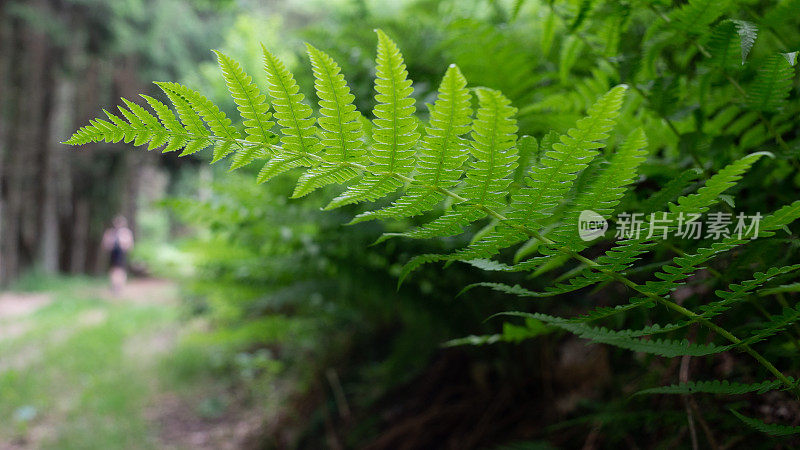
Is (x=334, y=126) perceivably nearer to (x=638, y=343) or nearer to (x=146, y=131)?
(x=146, y=131)

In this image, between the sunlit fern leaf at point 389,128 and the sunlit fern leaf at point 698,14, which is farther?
the sunlit fern leaf at point 698,14

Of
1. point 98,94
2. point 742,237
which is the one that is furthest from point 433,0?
point 98,94

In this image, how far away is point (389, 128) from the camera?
0.44m

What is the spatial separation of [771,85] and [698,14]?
5.3 inches

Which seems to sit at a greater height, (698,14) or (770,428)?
(698,14)

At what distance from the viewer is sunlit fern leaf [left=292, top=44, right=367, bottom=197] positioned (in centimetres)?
42

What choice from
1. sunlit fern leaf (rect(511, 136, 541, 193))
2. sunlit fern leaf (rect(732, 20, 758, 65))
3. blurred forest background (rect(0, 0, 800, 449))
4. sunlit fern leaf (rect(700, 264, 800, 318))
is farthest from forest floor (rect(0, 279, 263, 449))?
sunlit fern leaf (rect(732, 20, 758, 65))

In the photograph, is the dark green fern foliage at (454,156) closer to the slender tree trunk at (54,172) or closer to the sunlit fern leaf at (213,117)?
the sunlit fern leaf at (213,117)

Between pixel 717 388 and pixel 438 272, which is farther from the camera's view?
pixel 438 272

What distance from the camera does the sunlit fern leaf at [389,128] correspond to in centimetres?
42

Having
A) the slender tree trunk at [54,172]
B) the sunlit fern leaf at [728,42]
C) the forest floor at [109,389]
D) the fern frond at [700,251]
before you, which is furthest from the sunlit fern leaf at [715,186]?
the slender tree trunk at [54,172]

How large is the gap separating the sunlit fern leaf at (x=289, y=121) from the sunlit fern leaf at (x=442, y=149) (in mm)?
88

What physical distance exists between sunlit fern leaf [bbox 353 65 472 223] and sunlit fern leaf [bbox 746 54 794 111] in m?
0.41

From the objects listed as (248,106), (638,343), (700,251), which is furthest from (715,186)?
(248,106)
